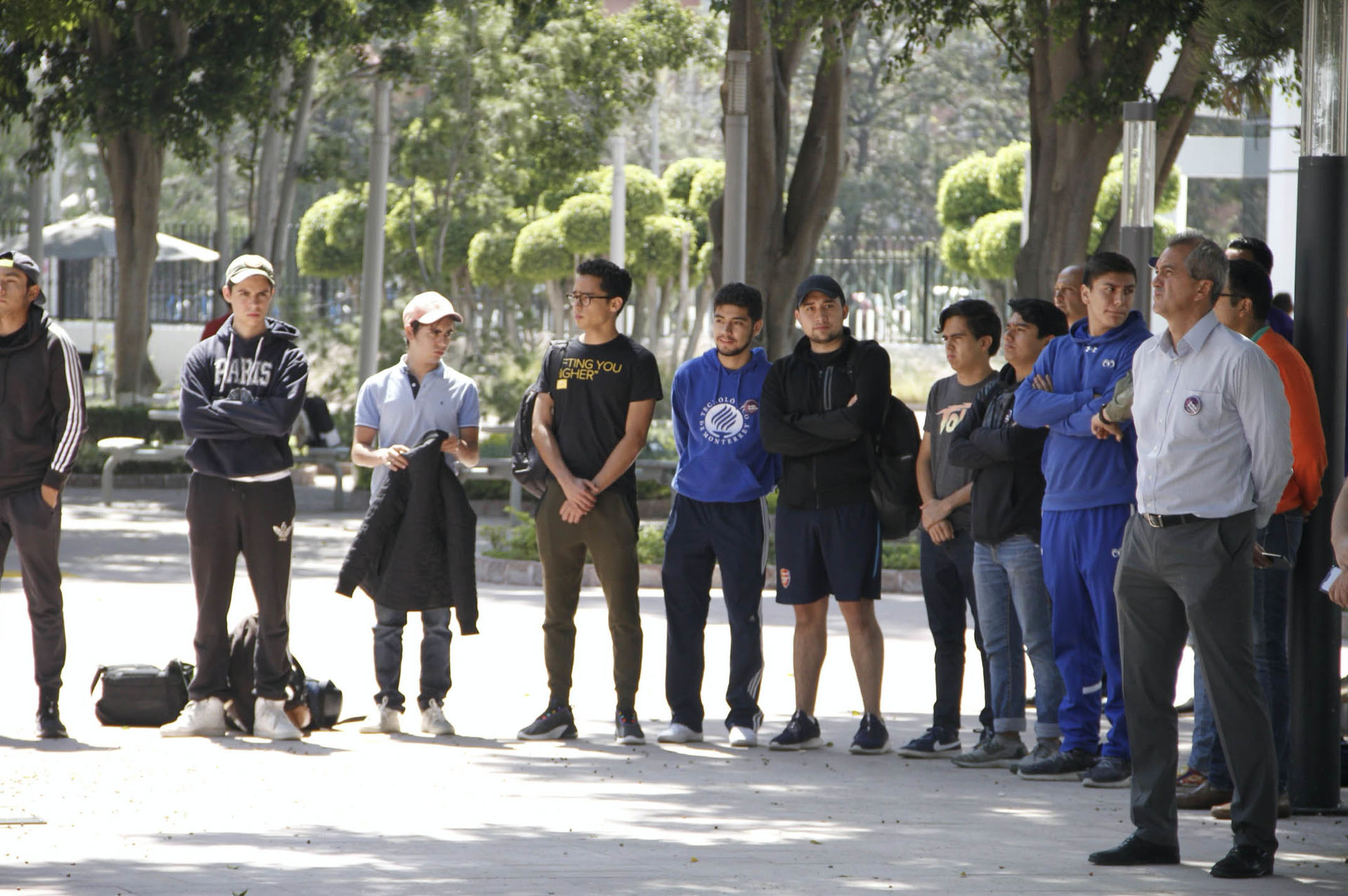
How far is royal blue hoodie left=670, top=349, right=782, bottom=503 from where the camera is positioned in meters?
8.09

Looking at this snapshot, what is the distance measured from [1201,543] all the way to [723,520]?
2.84 meters

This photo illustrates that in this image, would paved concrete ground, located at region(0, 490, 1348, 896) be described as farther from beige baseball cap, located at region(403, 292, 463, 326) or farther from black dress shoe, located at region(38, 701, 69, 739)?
beige baseball cap, located at region(403, 292, 463, 326)

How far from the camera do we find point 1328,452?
6727mm

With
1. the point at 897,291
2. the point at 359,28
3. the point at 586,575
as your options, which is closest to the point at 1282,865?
the point at 586,575

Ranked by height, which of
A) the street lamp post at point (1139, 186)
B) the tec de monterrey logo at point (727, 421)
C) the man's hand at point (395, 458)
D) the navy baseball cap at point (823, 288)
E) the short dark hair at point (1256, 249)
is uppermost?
the street lamp post at point (1139, 186)

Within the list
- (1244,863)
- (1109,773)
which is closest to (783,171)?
(1109,773)

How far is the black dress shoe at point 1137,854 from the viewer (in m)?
5.79

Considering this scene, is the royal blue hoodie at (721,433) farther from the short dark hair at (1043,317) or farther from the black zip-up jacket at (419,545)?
the short dark hair at (1043,317)

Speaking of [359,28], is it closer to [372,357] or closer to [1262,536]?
[372,357]

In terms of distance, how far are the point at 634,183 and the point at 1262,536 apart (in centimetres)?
2618

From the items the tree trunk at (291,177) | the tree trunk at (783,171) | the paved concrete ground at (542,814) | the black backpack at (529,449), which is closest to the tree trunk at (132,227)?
the tree trunk at (291,177)

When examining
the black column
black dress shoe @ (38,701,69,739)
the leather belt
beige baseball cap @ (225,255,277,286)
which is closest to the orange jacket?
the black column

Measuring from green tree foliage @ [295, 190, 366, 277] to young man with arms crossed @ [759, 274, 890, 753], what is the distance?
25812 mm

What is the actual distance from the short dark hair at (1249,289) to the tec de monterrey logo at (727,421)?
2.34m
